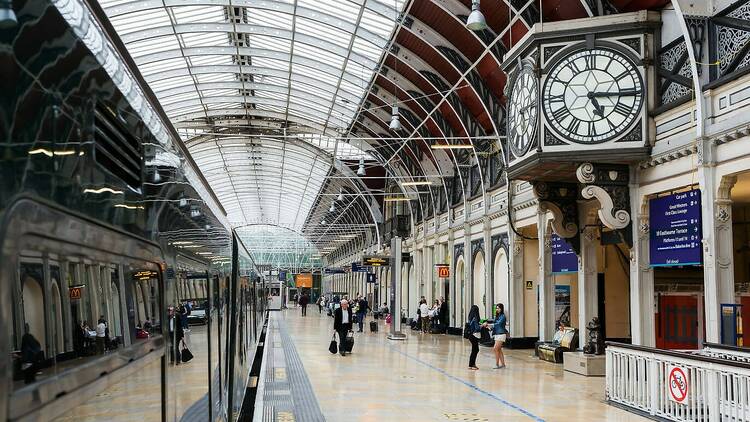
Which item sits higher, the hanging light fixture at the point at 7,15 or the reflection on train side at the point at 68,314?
the hanging light fixture at the point at 7,15

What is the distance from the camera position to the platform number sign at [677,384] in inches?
449

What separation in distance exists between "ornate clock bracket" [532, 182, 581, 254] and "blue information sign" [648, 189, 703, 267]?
2968 millimetres

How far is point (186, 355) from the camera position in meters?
4.46

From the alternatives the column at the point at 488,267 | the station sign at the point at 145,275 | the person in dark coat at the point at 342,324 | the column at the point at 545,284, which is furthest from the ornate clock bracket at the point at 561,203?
the station sign at the point at 145,275

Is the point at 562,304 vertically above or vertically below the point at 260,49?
below

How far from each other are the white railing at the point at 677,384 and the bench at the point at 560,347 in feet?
23.9

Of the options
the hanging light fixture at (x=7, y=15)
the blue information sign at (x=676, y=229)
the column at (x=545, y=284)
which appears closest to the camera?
the hanging light fixture at (x=7, y=15)

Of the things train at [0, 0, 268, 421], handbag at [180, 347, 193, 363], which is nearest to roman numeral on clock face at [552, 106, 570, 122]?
handbag at [180, 347, 193, 363]

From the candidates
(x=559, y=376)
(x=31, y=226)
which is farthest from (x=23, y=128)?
(x=559, y=376)

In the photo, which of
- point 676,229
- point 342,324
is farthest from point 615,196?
point 342,324

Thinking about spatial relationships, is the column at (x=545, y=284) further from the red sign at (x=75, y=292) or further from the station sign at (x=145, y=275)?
the red sign at (x=75, y=292)

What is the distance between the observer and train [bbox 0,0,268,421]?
5.75 feet

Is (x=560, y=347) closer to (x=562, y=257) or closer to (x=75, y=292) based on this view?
(x=562, y=257)

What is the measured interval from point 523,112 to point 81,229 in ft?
51.9
